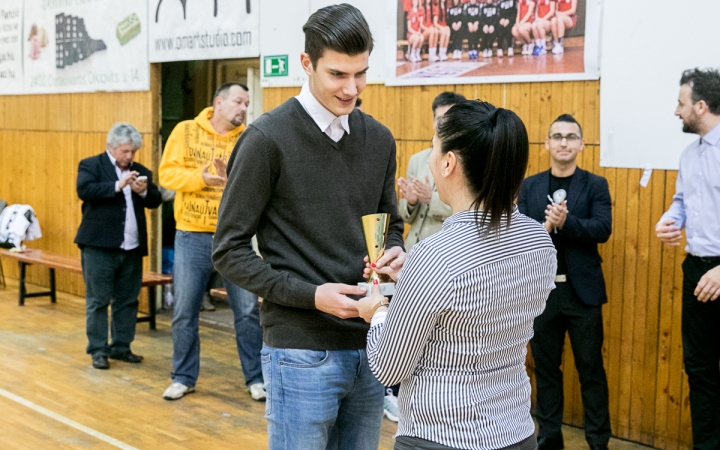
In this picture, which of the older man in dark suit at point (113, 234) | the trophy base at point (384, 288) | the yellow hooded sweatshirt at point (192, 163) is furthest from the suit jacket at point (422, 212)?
the trophy base at point (384, 288)

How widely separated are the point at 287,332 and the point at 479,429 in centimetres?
64

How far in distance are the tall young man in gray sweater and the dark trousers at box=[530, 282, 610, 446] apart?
258 cm

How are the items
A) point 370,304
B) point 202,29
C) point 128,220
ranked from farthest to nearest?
point 202,29
point 128,220
point 370,304

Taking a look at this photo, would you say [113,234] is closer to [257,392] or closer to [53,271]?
[257,392]

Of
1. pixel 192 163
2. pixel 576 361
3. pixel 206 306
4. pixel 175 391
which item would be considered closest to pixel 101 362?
pixel 175 391

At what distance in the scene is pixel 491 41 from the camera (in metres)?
5.54

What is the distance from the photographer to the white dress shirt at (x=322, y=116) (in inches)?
93.9

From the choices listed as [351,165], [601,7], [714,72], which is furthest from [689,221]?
[351,165]

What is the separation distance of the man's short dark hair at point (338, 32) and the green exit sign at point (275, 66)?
491 cm

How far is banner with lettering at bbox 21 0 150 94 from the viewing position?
8.70 meters

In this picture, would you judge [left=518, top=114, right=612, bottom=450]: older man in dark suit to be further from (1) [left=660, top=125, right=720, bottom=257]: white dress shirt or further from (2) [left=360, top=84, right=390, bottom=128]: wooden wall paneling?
(2) [left=360, top=84, right=390, bottom=128]: wooden wall paneling

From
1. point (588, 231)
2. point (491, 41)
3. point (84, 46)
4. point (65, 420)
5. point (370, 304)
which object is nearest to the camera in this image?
point (370, 304)

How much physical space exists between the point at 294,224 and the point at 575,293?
9.15 ft

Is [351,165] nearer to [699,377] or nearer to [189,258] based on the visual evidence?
[699,377]
